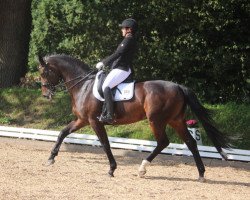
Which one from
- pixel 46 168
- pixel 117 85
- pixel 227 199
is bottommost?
pixel 46 168

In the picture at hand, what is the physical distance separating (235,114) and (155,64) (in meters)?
3.45

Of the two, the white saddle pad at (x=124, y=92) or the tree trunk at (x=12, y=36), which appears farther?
the tree trunk at (x=12, y=36)

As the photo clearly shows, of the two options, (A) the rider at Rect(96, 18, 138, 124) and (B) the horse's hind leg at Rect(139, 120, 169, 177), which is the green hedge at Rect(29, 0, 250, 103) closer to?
(A) the rider at Rect(96, 18, 138, 124)

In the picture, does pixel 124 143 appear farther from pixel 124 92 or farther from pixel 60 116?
pixel 124 92

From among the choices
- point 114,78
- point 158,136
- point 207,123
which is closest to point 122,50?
point 114,78

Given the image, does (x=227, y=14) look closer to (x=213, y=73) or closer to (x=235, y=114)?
(x=213, y=73)

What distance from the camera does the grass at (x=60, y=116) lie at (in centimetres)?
1420

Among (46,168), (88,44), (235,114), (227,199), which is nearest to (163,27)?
(88,44)

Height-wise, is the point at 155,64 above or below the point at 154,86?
below

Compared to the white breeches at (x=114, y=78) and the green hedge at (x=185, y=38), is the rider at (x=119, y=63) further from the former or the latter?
the green hedge at (x=185, y=38)

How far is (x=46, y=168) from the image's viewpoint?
10477 millimetres

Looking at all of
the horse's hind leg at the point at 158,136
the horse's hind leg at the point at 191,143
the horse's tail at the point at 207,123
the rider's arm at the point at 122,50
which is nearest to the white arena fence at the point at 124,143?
the horse's tail at the point at 207,123

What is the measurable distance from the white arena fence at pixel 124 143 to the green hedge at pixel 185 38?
12.9ft

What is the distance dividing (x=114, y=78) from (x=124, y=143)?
3.68 meters
